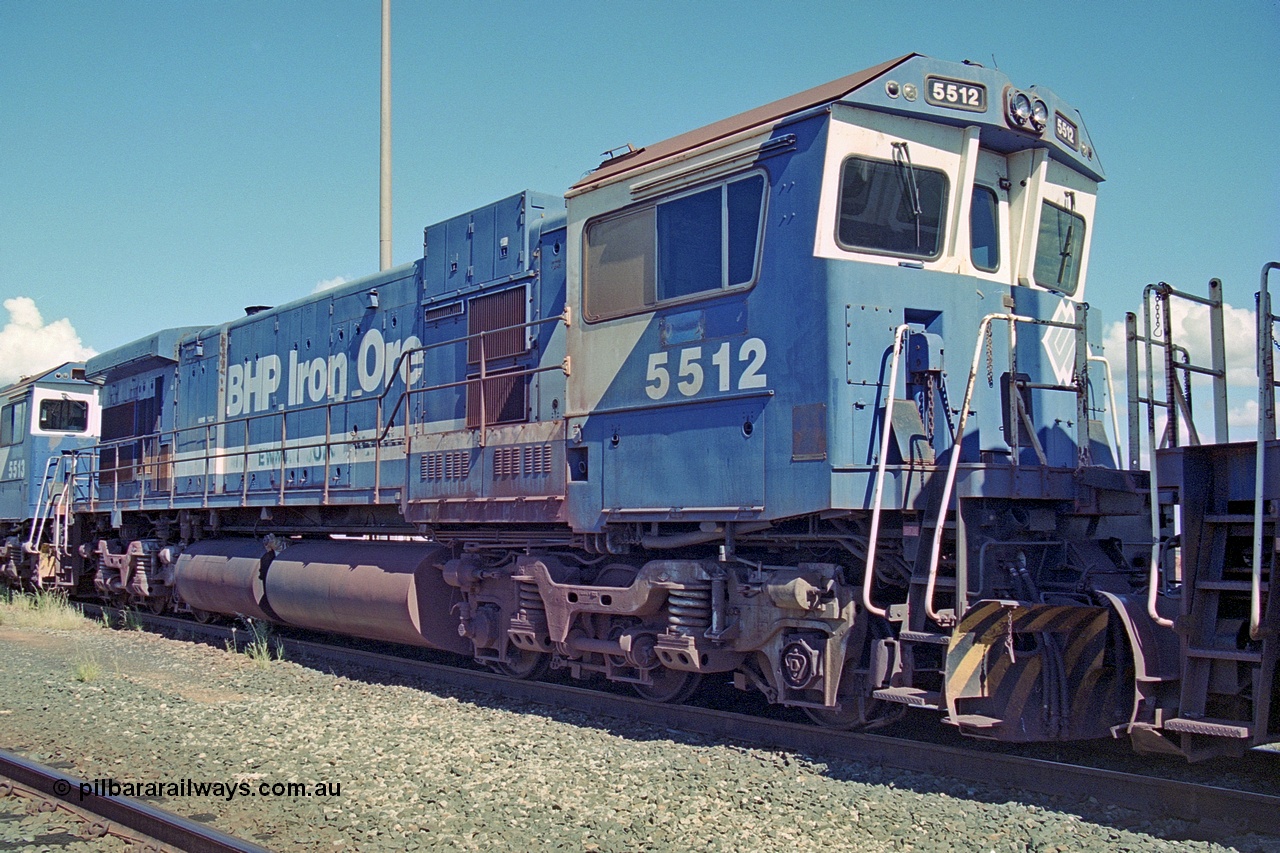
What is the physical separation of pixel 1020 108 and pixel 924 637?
3611 millimetres

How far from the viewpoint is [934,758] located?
591 centimetres

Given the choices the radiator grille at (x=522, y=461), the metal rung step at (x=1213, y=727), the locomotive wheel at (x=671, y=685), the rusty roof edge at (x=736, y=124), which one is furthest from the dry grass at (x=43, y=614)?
the metal rung step at (x=1213, y=727)

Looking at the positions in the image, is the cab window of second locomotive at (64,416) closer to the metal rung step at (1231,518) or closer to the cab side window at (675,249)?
the cab side window at (675,249)

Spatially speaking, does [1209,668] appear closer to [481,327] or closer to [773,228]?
[773,228]

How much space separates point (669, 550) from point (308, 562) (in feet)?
16.3

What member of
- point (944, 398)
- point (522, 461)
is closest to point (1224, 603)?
point (944, 398)

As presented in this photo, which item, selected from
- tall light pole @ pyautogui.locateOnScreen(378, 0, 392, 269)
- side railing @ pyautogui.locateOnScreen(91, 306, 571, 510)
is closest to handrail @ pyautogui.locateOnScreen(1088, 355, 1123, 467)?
side railing @ pyautogui.locateOnScreen(91, 306, 571, 510)

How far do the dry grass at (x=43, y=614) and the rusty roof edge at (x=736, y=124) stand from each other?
35.8 feet

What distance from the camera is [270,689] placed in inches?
359

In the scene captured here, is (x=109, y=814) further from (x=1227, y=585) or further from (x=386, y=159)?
(x=386, y=159)

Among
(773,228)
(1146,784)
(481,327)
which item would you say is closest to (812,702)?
(1146,784)

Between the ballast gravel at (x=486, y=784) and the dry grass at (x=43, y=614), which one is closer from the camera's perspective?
the ballast gravel at (x=486, y=784)

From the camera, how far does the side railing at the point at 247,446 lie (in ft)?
31.3

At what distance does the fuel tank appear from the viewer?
359 inches
